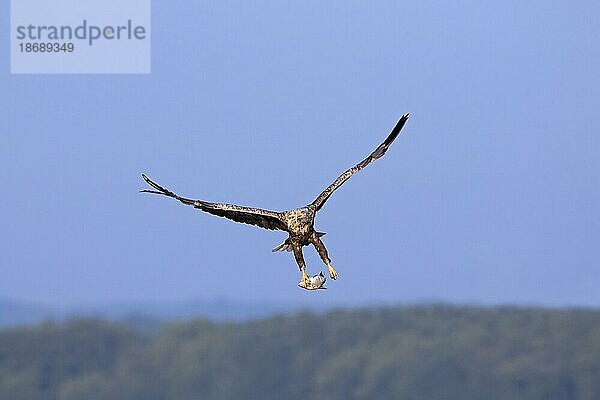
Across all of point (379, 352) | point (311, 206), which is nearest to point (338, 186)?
point (311, 206)

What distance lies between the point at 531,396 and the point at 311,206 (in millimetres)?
52762

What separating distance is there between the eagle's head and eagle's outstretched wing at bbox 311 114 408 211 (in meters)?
1.13

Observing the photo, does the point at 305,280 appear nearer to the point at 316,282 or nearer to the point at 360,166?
the point at 316,282

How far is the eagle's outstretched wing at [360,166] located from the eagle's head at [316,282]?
113 cm

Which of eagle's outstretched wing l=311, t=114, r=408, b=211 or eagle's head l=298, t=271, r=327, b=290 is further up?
eagle's outstretched wing l=311, t=114, r=408, b=211

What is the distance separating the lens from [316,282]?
82.2 feet

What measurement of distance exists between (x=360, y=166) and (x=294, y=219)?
1.82 metres

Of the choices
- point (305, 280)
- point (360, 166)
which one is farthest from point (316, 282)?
point (360, 166)

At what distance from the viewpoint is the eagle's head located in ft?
81.8

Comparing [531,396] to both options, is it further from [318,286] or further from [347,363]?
[318,286]

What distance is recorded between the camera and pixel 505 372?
76.8 m

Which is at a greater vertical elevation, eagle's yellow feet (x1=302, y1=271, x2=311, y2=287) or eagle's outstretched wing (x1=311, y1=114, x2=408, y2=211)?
eagle's outstretched wing (x1=311, y1=114, x2=408, y2=211)

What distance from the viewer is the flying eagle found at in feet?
81.4

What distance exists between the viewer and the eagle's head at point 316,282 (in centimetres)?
2492
